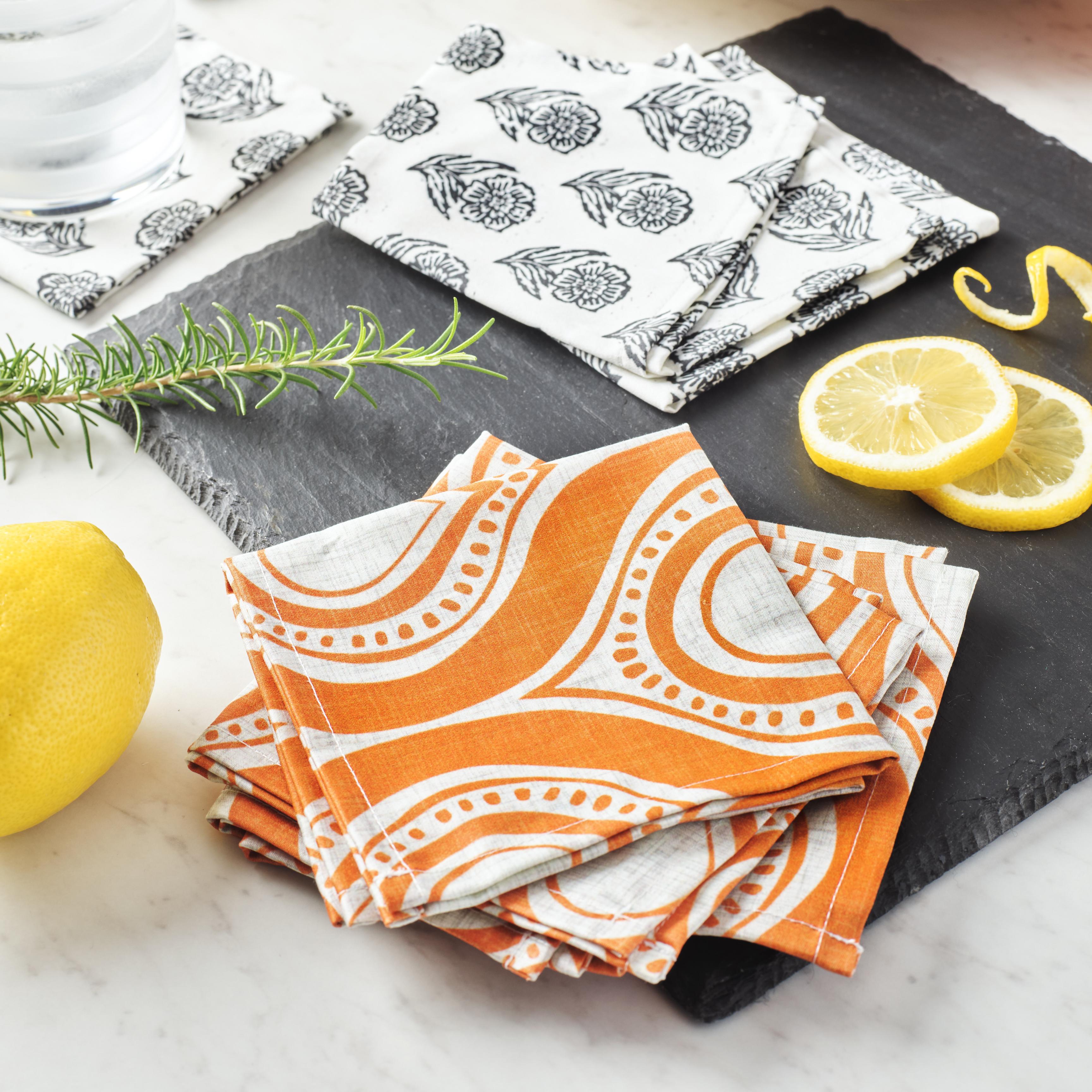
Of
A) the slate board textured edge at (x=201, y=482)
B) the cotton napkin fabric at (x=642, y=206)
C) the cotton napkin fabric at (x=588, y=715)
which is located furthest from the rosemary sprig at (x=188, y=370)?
the cotton napkin fabric at (x=588, y=715)

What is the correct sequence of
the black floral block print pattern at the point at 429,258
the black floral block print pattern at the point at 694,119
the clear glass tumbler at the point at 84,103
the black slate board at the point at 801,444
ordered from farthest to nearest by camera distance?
1. the black floral block print pattern at the point at 694,119
2. the black floral block print pattern at the point at 429,258
3. the clear glass tumbler at the point at 84,103
4. the black slate board at the point at 801,444

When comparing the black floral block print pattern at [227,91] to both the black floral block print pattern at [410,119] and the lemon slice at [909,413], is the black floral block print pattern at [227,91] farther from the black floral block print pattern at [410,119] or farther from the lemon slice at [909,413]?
the lemon slice at [909,413]

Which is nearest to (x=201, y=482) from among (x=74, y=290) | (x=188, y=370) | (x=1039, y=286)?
(x=188, y=370)

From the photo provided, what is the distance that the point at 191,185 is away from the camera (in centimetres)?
123

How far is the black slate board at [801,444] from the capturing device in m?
0.78

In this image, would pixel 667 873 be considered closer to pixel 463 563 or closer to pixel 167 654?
pixel 463 563

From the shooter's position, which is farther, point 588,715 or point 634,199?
point 634,199

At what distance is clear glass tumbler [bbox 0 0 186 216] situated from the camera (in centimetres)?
100

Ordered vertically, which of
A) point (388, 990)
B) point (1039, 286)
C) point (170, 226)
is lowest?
point (388, 990)

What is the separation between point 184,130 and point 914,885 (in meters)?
1.12

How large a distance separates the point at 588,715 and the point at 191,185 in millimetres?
847

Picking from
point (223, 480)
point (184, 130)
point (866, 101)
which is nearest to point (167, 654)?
point (223, 480)

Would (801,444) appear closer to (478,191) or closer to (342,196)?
(478,191)

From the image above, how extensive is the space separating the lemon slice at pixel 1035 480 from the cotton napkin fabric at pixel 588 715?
0.43 ft
